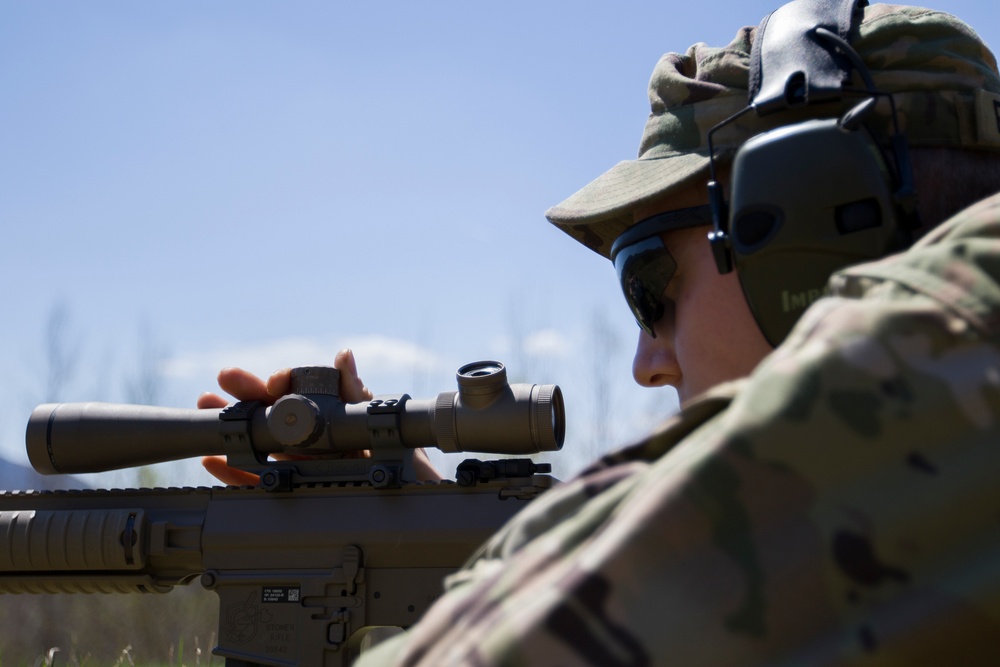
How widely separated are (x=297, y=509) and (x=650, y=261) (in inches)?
107

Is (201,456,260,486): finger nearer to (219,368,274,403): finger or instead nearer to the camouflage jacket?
(219,368,274,403): finger

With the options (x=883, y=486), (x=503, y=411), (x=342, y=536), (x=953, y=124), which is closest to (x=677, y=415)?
(x=883, y=486)

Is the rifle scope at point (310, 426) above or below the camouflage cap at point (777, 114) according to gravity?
below

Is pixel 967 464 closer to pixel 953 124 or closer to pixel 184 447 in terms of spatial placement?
pixel 953 124

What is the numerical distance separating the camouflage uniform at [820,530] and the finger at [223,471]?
162 inches

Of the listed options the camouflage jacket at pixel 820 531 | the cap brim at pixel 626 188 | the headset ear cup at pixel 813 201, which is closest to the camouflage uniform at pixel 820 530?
the camouflage jacket at pixel 820 531

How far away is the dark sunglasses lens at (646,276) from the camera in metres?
2.03

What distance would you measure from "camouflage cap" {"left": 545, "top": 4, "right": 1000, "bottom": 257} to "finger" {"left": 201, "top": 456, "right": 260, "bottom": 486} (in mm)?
2986

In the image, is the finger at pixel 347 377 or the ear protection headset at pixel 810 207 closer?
the ear protection headset at pixel 810 207

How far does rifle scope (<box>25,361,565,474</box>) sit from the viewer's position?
159 inches

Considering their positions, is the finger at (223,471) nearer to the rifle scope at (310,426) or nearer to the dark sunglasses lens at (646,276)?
the rifle scope at (310,426)

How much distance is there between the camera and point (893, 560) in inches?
28.0

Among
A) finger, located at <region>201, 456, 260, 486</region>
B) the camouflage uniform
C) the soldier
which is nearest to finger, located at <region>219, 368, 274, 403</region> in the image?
finger, located at <region>201, 456, 260, 486</region>

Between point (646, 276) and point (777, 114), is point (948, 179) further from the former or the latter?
point (646, 276)
